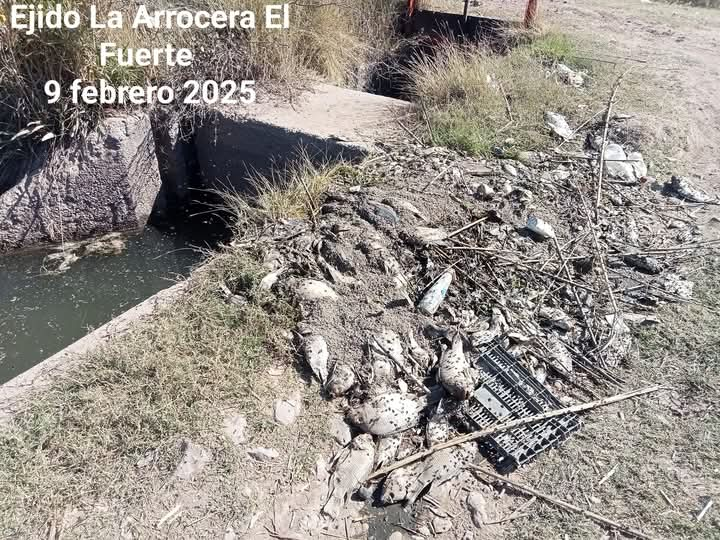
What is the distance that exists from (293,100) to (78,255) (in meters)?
2.03

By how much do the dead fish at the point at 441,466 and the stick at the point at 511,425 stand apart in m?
0.02

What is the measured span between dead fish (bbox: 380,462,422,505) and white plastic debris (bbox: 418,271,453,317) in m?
0.76

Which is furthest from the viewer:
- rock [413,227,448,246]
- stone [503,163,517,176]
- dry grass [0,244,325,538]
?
stone [503,163,517,176]

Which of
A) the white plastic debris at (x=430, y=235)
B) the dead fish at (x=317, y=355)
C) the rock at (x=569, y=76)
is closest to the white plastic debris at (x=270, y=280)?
the dead fish at (x=317, y=355)

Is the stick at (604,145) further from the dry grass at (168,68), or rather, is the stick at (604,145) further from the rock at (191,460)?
the rock at (191,460)

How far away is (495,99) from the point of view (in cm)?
448

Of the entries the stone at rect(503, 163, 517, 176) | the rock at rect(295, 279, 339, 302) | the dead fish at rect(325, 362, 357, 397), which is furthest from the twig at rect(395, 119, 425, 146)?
the dead fish at rect(325, 362, 357, 397)

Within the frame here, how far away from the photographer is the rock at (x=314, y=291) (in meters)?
2.73

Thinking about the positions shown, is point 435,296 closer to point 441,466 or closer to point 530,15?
point 441,466

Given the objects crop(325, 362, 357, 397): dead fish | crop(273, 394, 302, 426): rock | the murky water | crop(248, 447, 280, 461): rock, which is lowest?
the murky water

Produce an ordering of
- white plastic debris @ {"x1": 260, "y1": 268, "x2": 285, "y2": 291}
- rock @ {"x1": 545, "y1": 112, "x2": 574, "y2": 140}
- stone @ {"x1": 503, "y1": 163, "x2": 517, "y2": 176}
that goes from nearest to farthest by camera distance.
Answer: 1. white plastic debris @ {"x1": 260, "y1": 268, "x2": 285, "y2": 291}
2. stone @ {"x1": 503, "y1": 163, "x2": 517, "y2": 176}
3. rock @ {"x1": 545, "y1": 112, "x2": 574, "y2": 140}

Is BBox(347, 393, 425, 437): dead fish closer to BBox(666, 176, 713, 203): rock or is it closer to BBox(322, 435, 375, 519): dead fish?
BBox(322, 435, 375, 519): dead fish

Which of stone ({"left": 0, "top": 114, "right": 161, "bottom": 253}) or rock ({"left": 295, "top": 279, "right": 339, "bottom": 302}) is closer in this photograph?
rock ({"left": 295, "top": 279, "right": 339, "bottom": 302})

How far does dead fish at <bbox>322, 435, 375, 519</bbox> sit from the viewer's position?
7.25ft
